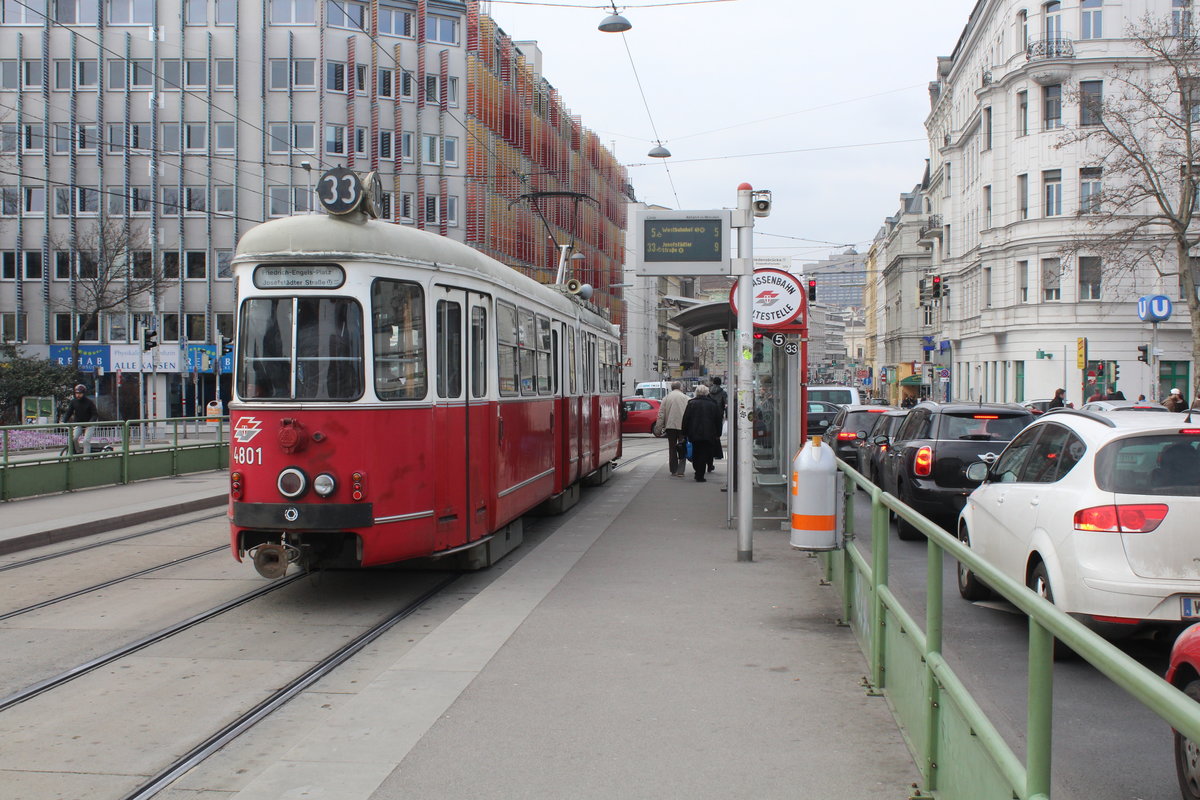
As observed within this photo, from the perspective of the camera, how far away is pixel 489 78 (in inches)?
1966

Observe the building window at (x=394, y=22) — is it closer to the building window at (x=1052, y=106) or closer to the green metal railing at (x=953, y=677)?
the building window at (x=1052, y=106)

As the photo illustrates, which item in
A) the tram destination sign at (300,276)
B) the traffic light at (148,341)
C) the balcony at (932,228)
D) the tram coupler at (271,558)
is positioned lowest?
the tram coupler at (271,558)

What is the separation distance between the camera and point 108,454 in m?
18.0

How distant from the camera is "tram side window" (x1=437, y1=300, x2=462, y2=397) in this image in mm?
8695

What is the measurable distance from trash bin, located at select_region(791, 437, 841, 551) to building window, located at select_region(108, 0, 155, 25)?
4689cm

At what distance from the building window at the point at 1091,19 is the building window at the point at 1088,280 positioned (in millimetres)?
8720

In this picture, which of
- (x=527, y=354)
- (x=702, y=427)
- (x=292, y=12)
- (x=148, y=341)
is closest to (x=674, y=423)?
(x=702, y=427)

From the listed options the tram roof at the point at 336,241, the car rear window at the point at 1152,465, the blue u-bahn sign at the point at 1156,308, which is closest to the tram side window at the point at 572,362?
the tram roof at the point at 336,241

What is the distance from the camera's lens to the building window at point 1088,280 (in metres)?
44.5

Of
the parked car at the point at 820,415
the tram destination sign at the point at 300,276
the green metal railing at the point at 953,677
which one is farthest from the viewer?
the parked car at the point at 820,415

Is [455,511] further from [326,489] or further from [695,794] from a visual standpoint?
[695,794]

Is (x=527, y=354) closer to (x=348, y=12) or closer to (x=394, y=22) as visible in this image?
(x=348, y=12)

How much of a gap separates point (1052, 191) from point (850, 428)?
30850 millimetres

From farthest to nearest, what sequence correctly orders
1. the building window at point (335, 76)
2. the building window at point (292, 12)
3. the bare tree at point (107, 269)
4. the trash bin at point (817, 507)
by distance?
the building window at point (335, 76) → the building window at point (292, 12) → the bare tree at point (107, 269) → the trash bin at point (817, 507)
